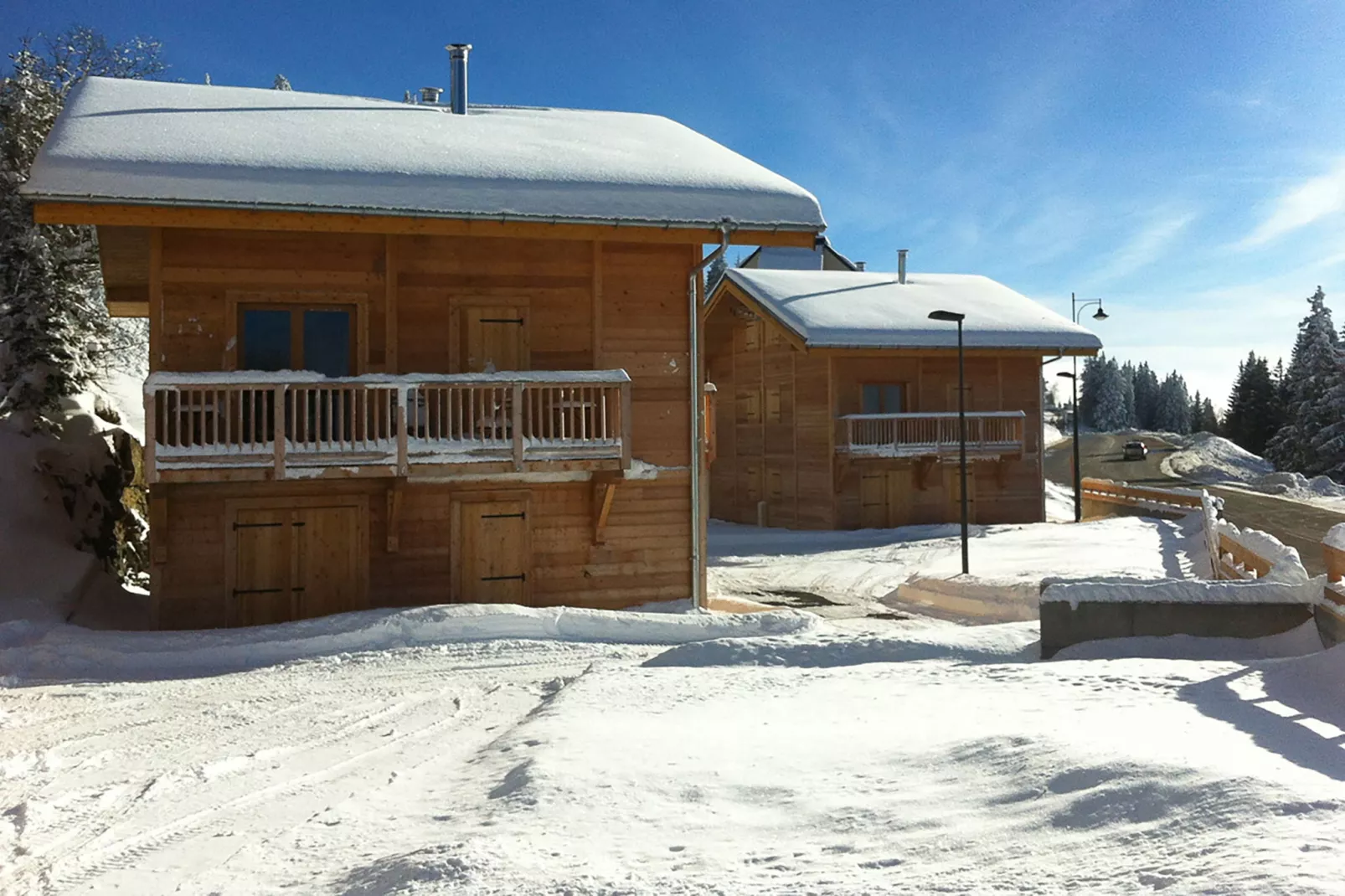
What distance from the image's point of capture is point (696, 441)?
15.1m

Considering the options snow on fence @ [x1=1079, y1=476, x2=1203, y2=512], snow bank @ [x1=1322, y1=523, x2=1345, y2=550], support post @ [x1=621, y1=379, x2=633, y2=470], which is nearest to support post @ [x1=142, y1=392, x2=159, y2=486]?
support post @ [x1=621, y1=379, x2=633, y2=470]

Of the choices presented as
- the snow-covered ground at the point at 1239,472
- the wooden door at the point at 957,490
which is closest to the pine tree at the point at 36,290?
the wooden door at the point at 957,490

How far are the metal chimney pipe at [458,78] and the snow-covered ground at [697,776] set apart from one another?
11.4 m

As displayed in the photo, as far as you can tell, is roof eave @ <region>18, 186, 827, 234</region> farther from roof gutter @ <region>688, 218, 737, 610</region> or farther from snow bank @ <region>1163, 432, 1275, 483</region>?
snow bank @ <region>1163, 432, 1275, 483</region>

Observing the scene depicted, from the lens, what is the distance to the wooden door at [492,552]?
1432 centimetres

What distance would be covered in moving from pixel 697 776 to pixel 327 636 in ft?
23.9

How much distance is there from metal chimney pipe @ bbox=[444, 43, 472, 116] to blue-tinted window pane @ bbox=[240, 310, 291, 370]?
20.5ft

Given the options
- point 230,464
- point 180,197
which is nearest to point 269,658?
point 230,464

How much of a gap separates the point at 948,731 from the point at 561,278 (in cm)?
989

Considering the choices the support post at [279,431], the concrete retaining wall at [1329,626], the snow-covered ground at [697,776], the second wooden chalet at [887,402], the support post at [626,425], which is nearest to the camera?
the snow-covered ground at [697,776]

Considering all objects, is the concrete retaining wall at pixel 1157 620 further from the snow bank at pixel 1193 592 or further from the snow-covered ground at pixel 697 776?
the snow-covered ground at pixel 697 776

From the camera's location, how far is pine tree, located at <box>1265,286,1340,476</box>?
173 feet

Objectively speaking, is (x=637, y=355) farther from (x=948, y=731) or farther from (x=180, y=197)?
(x=948, y=731)

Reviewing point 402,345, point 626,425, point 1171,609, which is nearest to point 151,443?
point 402,345
